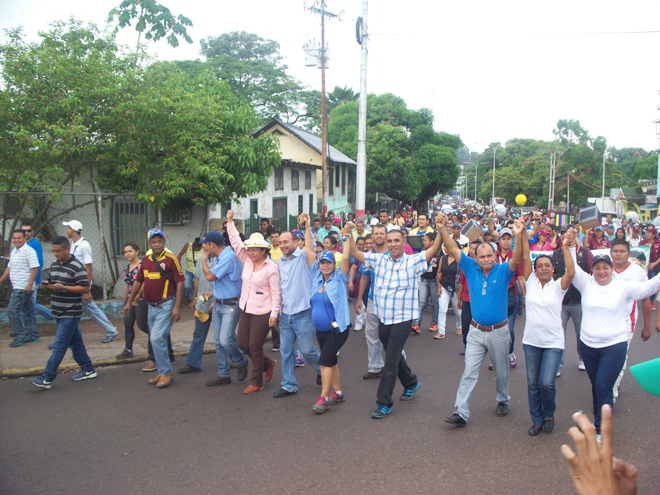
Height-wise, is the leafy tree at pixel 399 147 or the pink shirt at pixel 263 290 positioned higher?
the leafy tree at pixel 399 147

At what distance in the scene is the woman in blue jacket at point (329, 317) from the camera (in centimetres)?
511

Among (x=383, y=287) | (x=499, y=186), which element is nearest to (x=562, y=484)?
(x=383, y=287)

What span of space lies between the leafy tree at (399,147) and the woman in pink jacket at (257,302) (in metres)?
26.6

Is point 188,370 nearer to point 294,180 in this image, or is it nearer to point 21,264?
point 21,264

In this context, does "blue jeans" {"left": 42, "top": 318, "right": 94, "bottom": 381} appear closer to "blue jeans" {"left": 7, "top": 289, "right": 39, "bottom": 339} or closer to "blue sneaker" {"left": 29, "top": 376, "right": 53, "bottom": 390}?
"blue sneaker" {"left": 29, "top": 376, "right": 53, "bottom": 390}

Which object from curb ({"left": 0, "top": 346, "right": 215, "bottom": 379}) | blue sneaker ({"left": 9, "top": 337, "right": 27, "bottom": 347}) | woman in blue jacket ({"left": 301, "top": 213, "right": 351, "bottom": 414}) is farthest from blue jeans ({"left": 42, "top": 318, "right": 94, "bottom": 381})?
woman in blue jacket ({"left": 301, "top": 213, "right": 351, "bottom": 414})

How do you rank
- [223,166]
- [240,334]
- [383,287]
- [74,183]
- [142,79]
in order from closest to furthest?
[383,287], [240,334], [142,79], [74,183], [223,166]

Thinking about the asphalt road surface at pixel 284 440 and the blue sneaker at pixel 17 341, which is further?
the blue sneaker at pixel 17 341

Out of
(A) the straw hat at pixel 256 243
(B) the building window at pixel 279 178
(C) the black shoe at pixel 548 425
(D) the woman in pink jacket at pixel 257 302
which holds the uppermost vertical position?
(B) the building window at pixel 279 178

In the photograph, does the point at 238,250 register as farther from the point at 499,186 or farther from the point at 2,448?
the point at 499,186

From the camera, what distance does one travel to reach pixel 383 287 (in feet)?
16.4

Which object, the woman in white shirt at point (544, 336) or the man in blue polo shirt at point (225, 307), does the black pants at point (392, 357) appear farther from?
the man in blue polo shirt at point (225, 307)

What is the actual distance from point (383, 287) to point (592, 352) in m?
1.95

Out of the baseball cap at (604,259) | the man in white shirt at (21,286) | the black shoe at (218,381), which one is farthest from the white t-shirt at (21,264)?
the baseball cap at (604,259)
